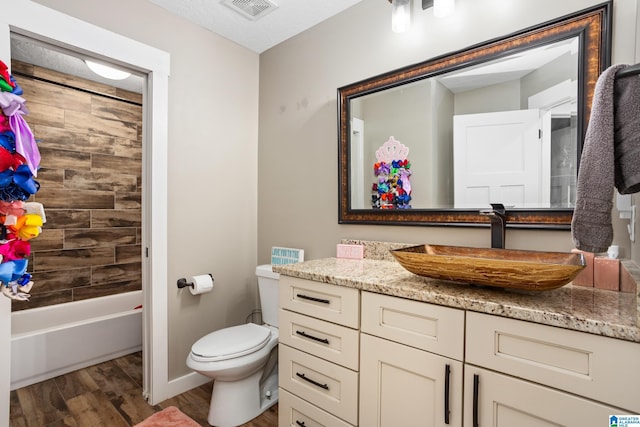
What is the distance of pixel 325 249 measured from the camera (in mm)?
2201

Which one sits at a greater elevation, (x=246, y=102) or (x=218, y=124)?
(x=246, y=102)

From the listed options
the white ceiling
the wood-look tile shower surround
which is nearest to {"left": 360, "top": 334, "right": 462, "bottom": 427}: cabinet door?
the white ceiling

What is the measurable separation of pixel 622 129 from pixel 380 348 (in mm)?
992

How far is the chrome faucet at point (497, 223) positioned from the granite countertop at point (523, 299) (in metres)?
0.30

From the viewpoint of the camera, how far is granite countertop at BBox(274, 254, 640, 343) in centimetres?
83

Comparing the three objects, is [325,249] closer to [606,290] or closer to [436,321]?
[436,321]

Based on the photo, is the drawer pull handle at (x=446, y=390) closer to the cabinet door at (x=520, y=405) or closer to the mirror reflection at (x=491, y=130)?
the cabinet door at (x=520, y=405)

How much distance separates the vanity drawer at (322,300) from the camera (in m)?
1.33

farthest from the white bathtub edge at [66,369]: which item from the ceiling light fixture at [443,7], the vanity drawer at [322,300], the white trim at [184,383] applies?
the ceiling light fixture at [443,7]

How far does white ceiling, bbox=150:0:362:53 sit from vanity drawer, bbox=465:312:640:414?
6.49ft

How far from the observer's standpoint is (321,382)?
4.71 ft

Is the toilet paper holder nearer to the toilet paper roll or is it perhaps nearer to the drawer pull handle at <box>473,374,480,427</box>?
the toilet paper roll

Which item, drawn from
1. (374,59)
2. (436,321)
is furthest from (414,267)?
(374,59)

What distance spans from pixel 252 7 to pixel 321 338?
200 centimetres
